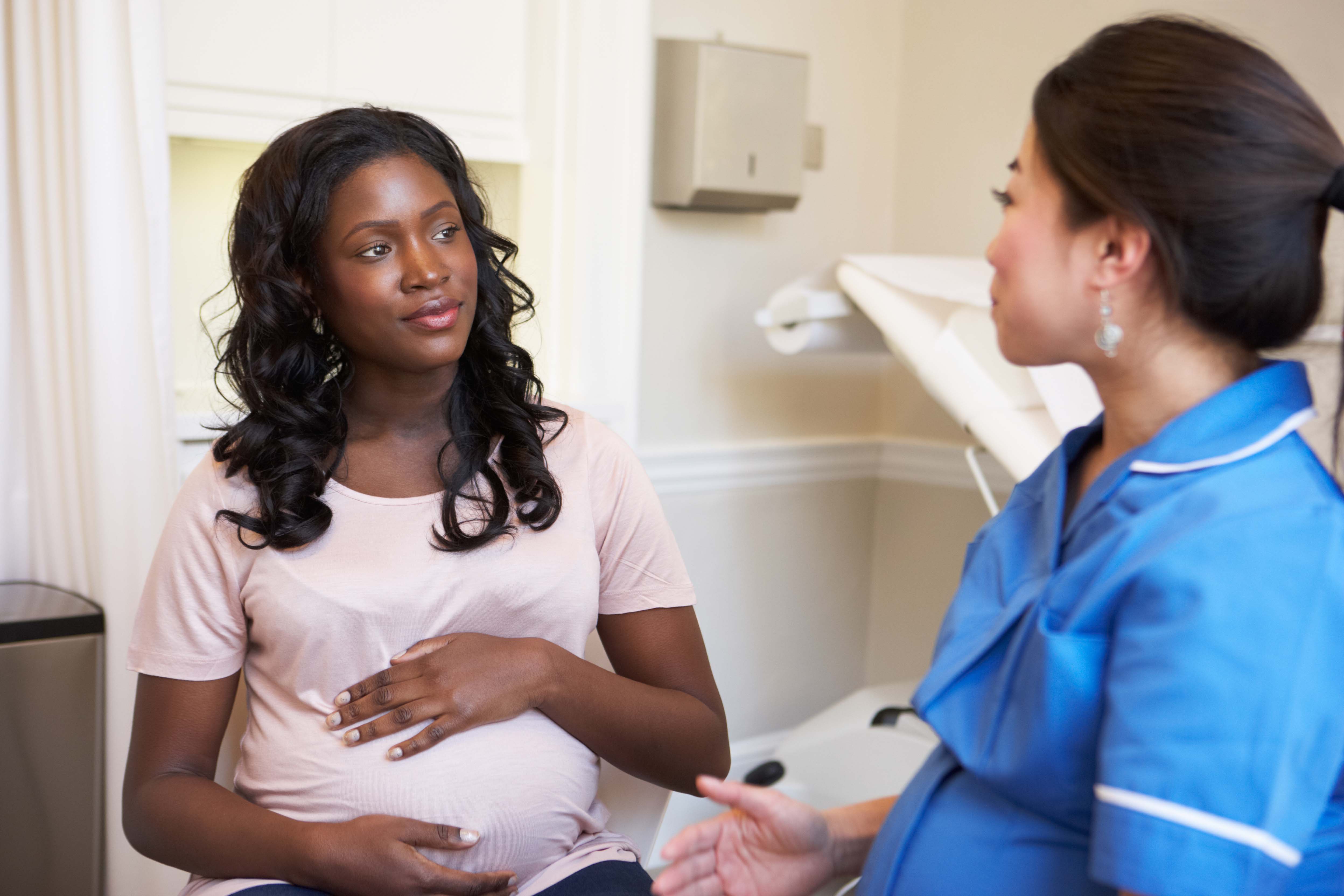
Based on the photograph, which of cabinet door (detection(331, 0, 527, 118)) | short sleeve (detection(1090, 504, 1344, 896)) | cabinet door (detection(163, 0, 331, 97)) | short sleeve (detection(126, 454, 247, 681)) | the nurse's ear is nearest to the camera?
short sleeve (detection(1090, 504, 1344, 896))

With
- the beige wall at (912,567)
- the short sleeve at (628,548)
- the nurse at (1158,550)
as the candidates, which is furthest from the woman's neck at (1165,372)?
the beige wall at (912,567)

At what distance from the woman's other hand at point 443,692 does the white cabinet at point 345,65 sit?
3.43 ft

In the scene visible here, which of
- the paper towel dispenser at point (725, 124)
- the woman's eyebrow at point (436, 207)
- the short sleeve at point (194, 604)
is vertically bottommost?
the short sleeve at point (194, 604)

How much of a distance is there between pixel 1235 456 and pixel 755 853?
487 millimetres

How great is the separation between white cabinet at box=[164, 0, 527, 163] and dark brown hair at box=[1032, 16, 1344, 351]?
144cm

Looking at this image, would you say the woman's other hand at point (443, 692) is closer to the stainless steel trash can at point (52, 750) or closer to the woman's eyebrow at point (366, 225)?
the woman's eyebrow at point (366, 225)

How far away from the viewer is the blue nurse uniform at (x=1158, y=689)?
0.66 meters

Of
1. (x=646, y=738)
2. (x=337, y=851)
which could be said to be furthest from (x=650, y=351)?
(x=337, y=851)

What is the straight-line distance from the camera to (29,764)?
62.1 inches

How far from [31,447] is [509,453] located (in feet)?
2.72

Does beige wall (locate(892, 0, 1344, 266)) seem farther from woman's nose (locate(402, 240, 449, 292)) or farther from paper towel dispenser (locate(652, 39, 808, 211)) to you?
woman's nose (locate(402, 240, 449, 292))

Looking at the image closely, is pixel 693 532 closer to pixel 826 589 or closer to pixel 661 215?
pixel 826 589

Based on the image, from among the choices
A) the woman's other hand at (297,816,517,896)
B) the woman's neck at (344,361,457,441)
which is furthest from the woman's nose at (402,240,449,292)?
the woman's other hand at (297,816,517,896)

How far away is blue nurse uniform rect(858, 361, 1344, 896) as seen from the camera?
0.66 m
